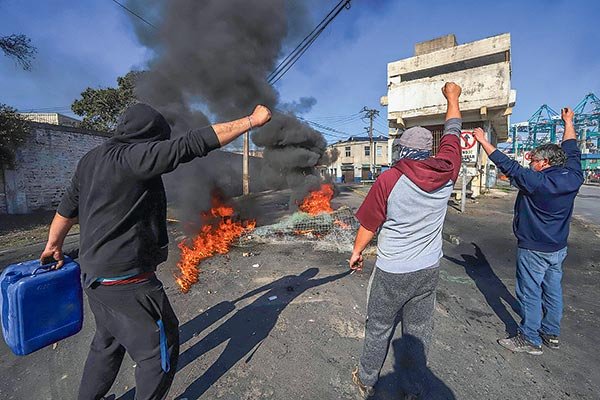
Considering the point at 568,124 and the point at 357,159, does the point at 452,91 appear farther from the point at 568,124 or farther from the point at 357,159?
the point at 357,159

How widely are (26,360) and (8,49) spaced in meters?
13.5

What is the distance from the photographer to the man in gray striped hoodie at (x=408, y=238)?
1924mm

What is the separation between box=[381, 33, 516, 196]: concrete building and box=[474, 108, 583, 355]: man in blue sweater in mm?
8522

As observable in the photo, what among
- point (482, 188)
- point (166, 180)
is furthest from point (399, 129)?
point (166, 180)

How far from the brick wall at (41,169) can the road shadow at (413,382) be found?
13502mm

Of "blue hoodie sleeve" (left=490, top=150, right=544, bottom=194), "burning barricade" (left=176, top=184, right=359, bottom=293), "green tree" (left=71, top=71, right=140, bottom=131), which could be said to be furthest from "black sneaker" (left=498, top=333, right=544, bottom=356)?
"green tree" (left=71, top=71, right=140, bottom=131)

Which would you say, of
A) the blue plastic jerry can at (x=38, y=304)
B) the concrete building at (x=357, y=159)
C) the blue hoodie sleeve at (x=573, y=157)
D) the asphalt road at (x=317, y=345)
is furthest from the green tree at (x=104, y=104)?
the concrete building at (x=357, y=159)

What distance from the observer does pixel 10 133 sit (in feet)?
32.4

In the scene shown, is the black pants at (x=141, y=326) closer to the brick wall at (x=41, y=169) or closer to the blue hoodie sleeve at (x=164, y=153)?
the blue hoodie sleeve at (x=164, y=153)

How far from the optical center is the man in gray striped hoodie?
6.31 feet

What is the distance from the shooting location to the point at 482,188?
48.3 ft

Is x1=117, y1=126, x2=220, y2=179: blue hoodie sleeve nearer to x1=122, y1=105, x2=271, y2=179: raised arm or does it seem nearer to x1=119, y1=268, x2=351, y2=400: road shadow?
x1=122, y1=105, x2=271, y2=179: raised arm

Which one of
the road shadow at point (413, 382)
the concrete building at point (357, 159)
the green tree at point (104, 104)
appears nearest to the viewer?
the road shadow at point (413, 382)

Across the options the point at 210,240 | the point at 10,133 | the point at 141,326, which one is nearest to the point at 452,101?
the point at 141,326
